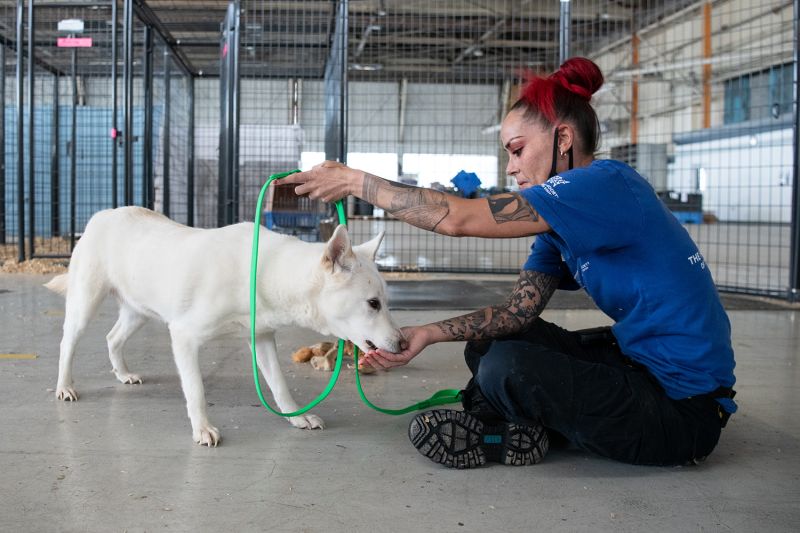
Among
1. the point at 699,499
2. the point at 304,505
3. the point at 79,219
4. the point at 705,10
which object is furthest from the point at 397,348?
the point at 705,10

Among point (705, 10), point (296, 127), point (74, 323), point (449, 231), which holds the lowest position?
point (74, 323)

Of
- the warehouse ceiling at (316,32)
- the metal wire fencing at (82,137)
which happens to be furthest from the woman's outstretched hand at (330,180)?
the metal wire fencing at (82,137)

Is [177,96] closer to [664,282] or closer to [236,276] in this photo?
[236,276]

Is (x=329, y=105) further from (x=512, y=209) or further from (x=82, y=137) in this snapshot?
(x=512, y=209)

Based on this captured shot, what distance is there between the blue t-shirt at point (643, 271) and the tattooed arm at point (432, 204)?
0.20 feet

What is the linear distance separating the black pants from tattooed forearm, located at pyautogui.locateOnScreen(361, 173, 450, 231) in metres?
0.41

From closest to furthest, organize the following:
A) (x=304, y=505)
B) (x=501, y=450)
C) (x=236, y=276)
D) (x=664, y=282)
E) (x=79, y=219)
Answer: (x=304, y=505)
(x=664, y=282)
(x=501, y=450)
(x=236, y=276)
(x=79, y=219)

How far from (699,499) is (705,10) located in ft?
50.2

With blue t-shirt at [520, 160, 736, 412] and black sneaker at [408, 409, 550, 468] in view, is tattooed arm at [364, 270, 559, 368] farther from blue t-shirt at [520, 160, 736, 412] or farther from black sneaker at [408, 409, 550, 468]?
blue t-shirt at [520, 160, 736, 412]

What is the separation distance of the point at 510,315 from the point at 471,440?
46 cm

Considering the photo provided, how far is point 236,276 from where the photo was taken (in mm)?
2178

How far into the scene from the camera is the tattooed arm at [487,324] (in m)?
2.05

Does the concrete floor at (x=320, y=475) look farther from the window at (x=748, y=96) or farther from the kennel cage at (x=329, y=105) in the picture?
the window at (x=748, y=96)

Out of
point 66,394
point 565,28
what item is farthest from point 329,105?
point 66,394
